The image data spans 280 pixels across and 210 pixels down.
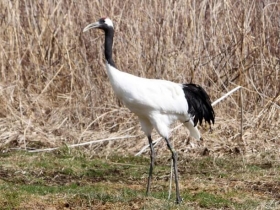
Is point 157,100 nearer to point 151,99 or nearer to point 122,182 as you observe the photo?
point 151,99

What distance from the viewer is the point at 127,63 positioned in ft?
28.0

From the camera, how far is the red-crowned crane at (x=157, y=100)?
5844 mm

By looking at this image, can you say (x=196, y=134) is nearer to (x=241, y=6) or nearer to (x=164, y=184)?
(x=164, y=184)

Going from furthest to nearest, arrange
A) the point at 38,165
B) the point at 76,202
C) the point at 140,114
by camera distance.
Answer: the point at 38,165, the point at 140,114, the point at 76,202

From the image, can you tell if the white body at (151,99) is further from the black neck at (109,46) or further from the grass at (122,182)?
the grass at (122,182)

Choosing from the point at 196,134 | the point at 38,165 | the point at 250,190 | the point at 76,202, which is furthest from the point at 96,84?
the point at 76,202

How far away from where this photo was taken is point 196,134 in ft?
21.4

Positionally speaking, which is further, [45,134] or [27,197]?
[45,134]

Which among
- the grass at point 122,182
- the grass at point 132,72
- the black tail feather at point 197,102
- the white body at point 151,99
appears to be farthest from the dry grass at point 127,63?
the white body at point 151,99

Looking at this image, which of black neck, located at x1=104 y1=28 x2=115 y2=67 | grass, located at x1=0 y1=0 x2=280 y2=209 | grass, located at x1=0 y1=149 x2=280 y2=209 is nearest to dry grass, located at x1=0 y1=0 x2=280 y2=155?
grass, located at x1=0 y1=0 x2=280 y2=209

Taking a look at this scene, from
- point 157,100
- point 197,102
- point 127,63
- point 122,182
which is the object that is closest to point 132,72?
point 127,63

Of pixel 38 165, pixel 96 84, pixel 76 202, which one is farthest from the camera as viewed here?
pixel 96 84

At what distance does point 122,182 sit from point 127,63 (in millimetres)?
2289

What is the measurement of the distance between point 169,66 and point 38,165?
2098mm
